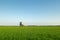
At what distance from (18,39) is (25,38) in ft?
1.63

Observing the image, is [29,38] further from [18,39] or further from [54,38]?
[54,38]

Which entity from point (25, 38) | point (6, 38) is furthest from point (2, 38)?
point (25, 38)

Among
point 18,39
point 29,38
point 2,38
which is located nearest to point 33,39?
point 29,38

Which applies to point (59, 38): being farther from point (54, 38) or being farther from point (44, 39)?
point (44, 39)

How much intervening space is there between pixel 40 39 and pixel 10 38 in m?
2.01

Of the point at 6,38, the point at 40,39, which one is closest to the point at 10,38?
the point at 6,38

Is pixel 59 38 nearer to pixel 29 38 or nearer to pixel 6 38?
pixel 29 38

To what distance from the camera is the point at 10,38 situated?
301 inches

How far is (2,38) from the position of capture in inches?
302

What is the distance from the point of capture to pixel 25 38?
25.2 feet

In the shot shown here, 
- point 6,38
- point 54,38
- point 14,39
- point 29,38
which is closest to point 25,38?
point 29,38

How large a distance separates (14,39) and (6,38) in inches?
24.7

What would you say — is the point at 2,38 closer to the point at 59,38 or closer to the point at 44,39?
the point at 44,39

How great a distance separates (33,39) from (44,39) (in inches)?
29.0
